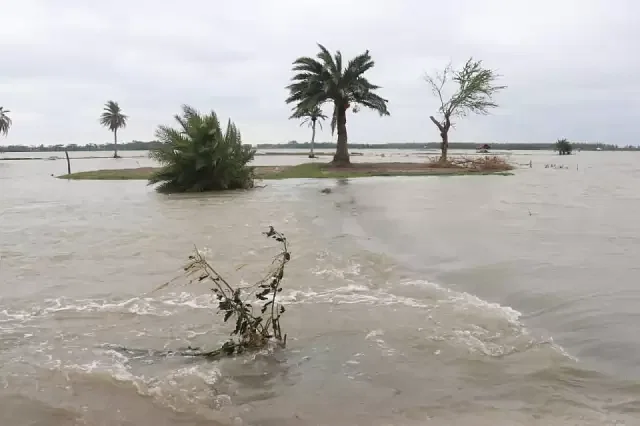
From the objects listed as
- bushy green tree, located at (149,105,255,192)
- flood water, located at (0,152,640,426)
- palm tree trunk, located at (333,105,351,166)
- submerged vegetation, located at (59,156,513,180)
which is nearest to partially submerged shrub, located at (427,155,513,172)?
submerged vegetation, located at (59,156,513,180)

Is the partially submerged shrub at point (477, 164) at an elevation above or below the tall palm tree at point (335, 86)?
below

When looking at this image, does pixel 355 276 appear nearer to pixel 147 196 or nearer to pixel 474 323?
pixel 474 323

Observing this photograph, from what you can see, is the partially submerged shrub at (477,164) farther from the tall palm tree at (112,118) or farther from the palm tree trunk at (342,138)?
the tall palm tree at (112,118)

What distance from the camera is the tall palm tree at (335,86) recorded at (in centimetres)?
3569

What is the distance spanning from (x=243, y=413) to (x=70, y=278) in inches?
213

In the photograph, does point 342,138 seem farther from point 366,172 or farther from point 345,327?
point 345,327

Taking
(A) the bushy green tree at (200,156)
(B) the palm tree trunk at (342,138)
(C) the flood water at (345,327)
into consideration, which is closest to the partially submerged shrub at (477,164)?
(B) the palm tree trunk at (342,138)

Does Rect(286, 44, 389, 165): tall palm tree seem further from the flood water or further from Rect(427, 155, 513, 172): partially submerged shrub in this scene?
the flood water

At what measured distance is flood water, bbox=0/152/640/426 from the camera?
4.01 m

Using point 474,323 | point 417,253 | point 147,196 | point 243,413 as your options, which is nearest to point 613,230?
point 417,253

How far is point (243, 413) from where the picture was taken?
3.90 meters

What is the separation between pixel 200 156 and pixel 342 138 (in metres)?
15.5

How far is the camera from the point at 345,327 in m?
5.83

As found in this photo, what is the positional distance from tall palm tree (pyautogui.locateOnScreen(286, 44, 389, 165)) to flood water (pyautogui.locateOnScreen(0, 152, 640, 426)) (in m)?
23.8
